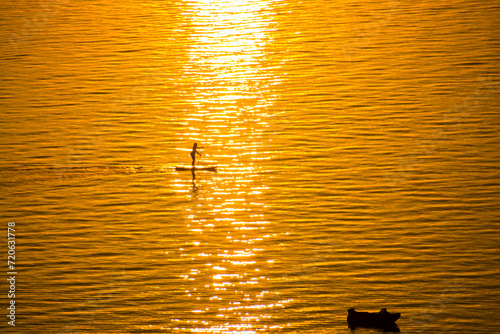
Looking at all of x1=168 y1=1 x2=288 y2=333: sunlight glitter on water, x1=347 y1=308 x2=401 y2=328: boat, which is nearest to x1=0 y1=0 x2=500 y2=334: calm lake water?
x1=168 y1=1 x2=288 y2=333: sunlight glitter on water

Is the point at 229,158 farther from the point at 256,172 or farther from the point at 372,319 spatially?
the point at 372,319

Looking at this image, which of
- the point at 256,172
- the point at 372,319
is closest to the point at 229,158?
the point at 256,172

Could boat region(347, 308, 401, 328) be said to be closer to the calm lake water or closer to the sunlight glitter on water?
the calm lake water

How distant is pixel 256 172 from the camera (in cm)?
4616

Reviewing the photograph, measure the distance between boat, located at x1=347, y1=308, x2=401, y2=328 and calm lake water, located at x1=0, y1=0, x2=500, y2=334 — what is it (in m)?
0.72

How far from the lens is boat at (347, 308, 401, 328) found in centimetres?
3069

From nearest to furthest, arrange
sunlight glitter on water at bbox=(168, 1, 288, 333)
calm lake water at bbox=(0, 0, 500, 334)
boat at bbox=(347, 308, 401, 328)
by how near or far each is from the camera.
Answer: boat at bbox=(347, 308, 401, 328), calm lake water at bbox=(0, 0, 500, 334), sunlight glitter on water at bbox=(168, 1, 288, 333)

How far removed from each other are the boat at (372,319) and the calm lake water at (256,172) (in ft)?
2.36

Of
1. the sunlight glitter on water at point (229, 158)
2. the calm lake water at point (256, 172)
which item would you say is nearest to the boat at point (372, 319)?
the calm lake water at point (256, 172)

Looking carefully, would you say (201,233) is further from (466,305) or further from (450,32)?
(450,32)

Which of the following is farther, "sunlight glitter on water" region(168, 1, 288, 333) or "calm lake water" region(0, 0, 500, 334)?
"sunlight glitter on water" region(168, 1, 288, 333)

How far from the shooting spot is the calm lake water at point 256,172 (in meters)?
33.9

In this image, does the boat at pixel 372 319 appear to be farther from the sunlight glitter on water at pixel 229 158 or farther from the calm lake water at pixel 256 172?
the sunlight glitter on water at pixel 229 158

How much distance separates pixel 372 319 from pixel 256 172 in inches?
652
